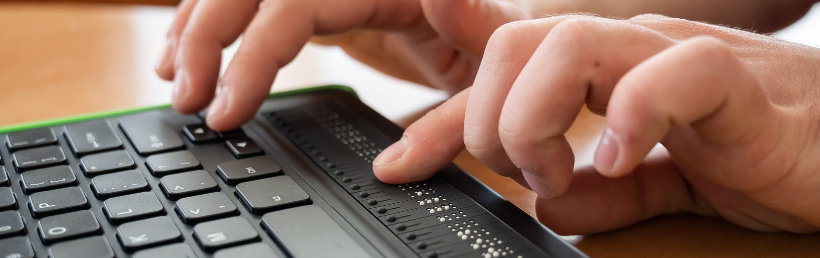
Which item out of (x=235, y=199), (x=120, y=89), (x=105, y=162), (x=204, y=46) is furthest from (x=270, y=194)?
(x=120, y=89)

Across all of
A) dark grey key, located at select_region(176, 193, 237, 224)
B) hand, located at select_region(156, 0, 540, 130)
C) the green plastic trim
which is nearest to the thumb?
hand, located at select_region(156, 0, 540, 130)

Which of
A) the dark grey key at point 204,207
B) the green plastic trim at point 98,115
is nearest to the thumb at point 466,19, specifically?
the green plastic trim at point 98,115

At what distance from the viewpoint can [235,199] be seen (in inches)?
14.7

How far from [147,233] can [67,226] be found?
0.04 m

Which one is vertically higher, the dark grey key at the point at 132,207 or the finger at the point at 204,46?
the finger at the point at 204,46

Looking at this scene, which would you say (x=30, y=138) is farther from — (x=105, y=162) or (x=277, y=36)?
(x=277, y=36)

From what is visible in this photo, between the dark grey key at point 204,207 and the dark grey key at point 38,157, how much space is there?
0.12 m

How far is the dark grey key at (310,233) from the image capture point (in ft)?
1.02

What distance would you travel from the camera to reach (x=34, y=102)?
0.69 metres

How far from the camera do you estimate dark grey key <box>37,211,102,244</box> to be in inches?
12.7

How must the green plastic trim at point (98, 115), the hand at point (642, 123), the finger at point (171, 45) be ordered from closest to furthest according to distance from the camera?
the hand at point (642, 123) < the green plastic trim at point (98, 115) < the finger at point (171, 45)

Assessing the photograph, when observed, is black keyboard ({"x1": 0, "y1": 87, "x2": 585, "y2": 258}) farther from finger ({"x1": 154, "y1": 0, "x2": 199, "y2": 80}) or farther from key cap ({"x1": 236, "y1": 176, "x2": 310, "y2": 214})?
finger ({"x1": 154, "y1": 0, "x2": 199, "y2": 80})

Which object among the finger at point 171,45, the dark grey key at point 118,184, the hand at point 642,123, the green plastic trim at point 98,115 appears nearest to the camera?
the hand at point 642,123

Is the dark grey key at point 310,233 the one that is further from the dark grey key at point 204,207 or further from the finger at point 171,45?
the finger at point 171,45
